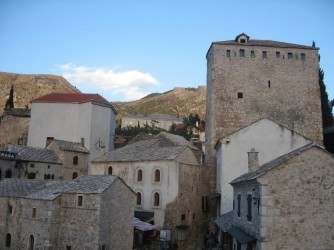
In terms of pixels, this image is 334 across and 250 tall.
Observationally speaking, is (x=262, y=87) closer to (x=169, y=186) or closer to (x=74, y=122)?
(x=169, y=186)

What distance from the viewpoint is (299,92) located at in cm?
4222

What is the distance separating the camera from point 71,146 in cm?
4822

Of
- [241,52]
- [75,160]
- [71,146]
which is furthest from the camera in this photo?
[71,146]

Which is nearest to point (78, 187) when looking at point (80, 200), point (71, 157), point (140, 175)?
point (80, 200)

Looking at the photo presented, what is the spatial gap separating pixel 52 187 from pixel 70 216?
12.9ft

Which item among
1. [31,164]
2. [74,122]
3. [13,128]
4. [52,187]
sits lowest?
[52,187]

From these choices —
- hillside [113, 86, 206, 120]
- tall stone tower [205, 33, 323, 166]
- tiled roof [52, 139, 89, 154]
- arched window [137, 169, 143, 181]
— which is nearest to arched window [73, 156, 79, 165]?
tiled roof [52, 139, 89, 154]

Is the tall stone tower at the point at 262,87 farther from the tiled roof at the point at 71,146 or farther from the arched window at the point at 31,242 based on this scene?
the arched window at the point at 31,242

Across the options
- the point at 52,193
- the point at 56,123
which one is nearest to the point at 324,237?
the point at 52,193

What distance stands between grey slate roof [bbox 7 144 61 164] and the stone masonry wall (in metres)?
32.5

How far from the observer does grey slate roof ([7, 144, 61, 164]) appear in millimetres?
42906

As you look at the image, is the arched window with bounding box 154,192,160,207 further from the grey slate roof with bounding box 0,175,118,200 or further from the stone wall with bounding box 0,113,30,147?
the stone wall with bounding box 0,113,30,147

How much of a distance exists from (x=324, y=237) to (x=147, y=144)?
30770 mm

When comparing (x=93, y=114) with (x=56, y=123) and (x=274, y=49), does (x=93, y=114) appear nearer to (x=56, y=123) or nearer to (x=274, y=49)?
(x=56, y=123)
